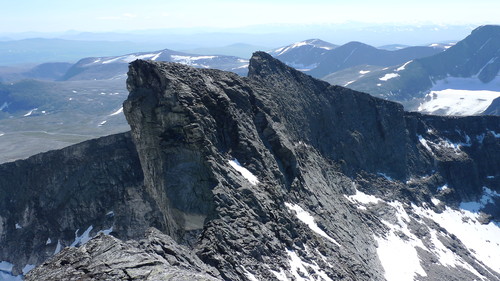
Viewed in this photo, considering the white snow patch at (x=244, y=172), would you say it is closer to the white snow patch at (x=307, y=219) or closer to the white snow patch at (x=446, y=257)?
the white snow patch at (x=307, y=219)

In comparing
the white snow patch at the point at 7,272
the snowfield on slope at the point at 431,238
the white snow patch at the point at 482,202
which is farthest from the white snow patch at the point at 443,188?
the white snow patch at the point at 7,272

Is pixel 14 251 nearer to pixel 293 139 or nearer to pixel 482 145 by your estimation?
pixel 293 139

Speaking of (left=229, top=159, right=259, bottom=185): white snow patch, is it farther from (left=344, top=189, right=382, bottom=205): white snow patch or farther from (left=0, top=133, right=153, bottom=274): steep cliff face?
(left=344, top=189, right=382, bottom=205): white snow patch

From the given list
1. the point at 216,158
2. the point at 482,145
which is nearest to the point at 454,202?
the point at 482,145

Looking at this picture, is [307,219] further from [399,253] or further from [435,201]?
[435,201]

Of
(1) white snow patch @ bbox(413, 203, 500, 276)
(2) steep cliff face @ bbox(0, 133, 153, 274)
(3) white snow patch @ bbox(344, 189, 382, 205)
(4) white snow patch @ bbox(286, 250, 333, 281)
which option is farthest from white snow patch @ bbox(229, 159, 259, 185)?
(1) white snow patch @ bbox(413, 203, 500, 276)

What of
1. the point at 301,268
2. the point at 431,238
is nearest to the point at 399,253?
the point at 431,238
